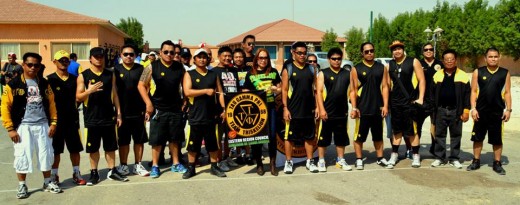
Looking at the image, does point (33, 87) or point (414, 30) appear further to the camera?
point (414, 30)

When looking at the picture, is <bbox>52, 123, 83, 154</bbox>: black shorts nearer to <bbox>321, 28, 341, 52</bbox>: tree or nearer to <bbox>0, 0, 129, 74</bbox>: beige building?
<bbox>0, 0, 129, 74</bbox>: beige building

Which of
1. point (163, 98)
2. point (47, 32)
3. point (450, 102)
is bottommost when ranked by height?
point (450, 102)

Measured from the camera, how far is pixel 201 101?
6.39 meters

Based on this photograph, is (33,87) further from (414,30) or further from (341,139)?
(414,30)

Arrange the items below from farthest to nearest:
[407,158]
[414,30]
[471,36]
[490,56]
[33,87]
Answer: [414,30] → [471,36] → [407,158] → [490,56] → [33,87]

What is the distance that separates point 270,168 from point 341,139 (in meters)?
1.22

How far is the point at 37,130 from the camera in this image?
555cm

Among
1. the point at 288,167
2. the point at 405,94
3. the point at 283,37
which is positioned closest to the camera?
the point at 288,167

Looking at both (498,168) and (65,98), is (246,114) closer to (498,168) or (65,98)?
(65,98)

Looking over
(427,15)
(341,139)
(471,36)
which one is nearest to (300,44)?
(341,139)

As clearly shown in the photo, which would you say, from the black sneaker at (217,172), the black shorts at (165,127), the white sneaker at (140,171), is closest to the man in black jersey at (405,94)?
the black sneaker at (217,172)

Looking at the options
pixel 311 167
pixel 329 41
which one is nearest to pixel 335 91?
pixel 311 167

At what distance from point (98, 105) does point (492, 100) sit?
228 inches

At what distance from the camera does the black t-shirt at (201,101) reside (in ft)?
20.9
